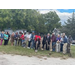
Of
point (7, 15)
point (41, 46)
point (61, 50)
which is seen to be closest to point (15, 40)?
point (41, 46)

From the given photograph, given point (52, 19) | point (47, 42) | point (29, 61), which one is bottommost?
A: point (29, 61)

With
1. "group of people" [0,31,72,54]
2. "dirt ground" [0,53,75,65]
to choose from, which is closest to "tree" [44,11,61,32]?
"group of people" [0,31,72,54]

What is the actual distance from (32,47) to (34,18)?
26711 millimetres

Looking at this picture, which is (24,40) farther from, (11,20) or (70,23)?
(70,23)

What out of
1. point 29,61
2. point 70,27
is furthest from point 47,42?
point 70,27

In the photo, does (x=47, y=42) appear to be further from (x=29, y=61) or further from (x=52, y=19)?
(x=52, y=19)

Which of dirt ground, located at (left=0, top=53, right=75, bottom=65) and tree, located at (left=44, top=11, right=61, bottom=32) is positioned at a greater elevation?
tree, located at (left=44, top=11, right=61, bottom=32)

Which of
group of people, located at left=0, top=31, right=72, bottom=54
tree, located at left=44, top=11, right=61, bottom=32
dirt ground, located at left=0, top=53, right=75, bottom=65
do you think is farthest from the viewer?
tree, located at left=44, top=11, right=61, bottom=32

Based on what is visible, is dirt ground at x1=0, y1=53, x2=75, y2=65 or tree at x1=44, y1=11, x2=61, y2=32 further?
tree at x1=44, y1=11, x2=61, y2=32

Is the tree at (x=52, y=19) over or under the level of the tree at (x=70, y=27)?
over

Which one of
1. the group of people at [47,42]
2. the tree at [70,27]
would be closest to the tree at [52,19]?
the tree at [70,27]

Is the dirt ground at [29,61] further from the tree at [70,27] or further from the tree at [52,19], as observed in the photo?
the tree at [52,19]

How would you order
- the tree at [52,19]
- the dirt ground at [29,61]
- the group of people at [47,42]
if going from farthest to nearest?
1. the tree at [52,19]
2. the group of people at [47,42]
3. the dirt ground at [29,61]

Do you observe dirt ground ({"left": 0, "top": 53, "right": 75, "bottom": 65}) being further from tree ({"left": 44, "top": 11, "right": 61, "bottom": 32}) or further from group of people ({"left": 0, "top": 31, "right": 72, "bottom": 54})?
tree ({"left": 44, "top": 11, "right": 61, "bottom": 32})
